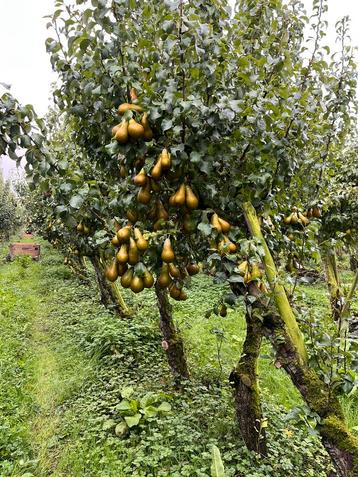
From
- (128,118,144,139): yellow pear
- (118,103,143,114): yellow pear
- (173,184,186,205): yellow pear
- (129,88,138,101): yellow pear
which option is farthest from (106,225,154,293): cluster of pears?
(129,88,138,101): yellow pear

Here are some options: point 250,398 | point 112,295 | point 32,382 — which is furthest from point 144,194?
point 112,295

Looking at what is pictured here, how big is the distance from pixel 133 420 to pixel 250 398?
111 centimetres

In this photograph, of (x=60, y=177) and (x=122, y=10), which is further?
(x=60, y=177)

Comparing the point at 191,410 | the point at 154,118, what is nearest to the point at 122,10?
the point at 154,118

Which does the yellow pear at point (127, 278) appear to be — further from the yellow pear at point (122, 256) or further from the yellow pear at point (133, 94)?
the yellow pear at point (133, 94)

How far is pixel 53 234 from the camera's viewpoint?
38.2 feet

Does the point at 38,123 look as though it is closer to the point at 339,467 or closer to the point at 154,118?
the point at 154,118

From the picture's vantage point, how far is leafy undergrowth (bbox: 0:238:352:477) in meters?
3.24

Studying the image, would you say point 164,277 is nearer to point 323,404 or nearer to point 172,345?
point 323,404

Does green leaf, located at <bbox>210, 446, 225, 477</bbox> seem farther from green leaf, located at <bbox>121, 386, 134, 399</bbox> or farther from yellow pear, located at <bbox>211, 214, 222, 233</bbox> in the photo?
green leaf, located at <bbox>121, 386, 134, 399</bbox>

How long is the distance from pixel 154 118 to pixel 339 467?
1.87 m

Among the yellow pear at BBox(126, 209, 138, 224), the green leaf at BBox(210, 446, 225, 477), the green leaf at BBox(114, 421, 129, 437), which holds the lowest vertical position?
the green leaf at BBox(114, 421, 129, 437)

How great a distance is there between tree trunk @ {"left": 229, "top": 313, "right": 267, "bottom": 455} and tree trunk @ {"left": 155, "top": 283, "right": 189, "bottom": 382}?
1282 mm

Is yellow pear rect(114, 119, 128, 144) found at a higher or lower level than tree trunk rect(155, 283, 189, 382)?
higher
